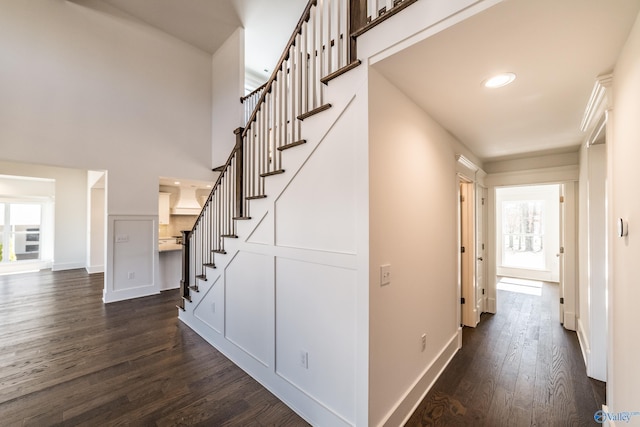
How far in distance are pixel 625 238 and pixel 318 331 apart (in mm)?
1829

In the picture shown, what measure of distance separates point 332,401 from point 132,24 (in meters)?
6.51

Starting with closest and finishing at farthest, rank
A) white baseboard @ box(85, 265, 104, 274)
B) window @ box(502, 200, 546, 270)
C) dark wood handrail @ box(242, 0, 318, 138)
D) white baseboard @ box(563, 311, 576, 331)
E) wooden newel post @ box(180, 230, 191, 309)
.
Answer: dark wood handrail @ box(242, 0, 318, 138), white baseboard @ box(563, 311, 576, 331), wooden newel post @ box(180, 230, 191, 309), window @ box(502, 200, 546, 270), white baseboard @ box(85, 265, 104, 274)

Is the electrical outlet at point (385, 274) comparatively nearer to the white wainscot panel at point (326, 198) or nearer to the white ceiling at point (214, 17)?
the white wainscot panel at point (326, 198)

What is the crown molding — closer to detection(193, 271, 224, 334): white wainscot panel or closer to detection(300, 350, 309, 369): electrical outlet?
detection(300, 350, 309, 369): electrical outlet

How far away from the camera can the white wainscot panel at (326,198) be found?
162 cm

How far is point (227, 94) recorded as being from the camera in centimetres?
525

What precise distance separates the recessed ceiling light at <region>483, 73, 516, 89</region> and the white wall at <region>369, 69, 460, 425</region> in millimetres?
498

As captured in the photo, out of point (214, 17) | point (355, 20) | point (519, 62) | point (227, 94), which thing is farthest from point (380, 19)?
point (214, 17)

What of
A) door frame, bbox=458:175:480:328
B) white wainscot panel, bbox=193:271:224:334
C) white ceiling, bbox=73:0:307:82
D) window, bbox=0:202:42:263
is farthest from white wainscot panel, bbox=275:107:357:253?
window, bbox=0:202:42:263

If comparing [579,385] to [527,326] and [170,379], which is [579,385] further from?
[170,379]

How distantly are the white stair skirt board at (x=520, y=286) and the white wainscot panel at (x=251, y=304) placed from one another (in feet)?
17.7

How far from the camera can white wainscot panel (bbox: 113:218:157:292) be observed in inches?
174

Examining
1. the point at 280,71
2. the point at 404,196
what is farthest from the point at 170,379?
the point at 280,71

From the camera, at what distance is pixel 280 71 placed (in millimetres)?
2293
